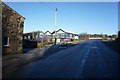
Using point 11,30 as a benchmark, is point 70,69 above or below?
below

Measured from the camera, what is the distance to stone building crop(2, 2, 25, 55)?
12578mm

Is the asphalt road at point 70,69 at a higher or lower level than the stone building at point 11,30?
lower

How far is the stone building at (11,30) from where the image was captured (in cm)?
1258

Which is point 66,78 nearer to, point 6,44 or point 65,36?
point 6,44

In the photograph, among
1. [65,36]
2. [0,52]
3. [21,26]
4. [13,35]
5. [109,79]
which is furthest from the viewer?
[65,36]

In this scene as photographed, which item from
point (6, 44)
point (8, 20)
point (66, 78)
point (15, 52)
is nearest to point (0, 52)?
point (6, 44)

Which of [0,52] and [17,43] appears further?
[17,43]

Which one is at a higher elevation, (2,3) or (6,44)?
(2,3)

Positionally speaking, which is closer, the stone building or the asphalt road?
the asphalt road

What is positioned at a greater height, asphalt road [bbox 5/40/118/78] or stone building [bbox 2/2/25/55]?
stone building [bbox 2/2/25/55]

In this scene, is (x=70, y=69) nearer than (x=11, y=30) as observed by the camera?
Yes

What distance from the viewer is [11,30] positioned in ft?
44.5

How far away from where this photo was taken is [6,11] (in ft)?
41.9

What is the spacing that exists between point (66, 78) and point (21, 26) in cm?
1218
